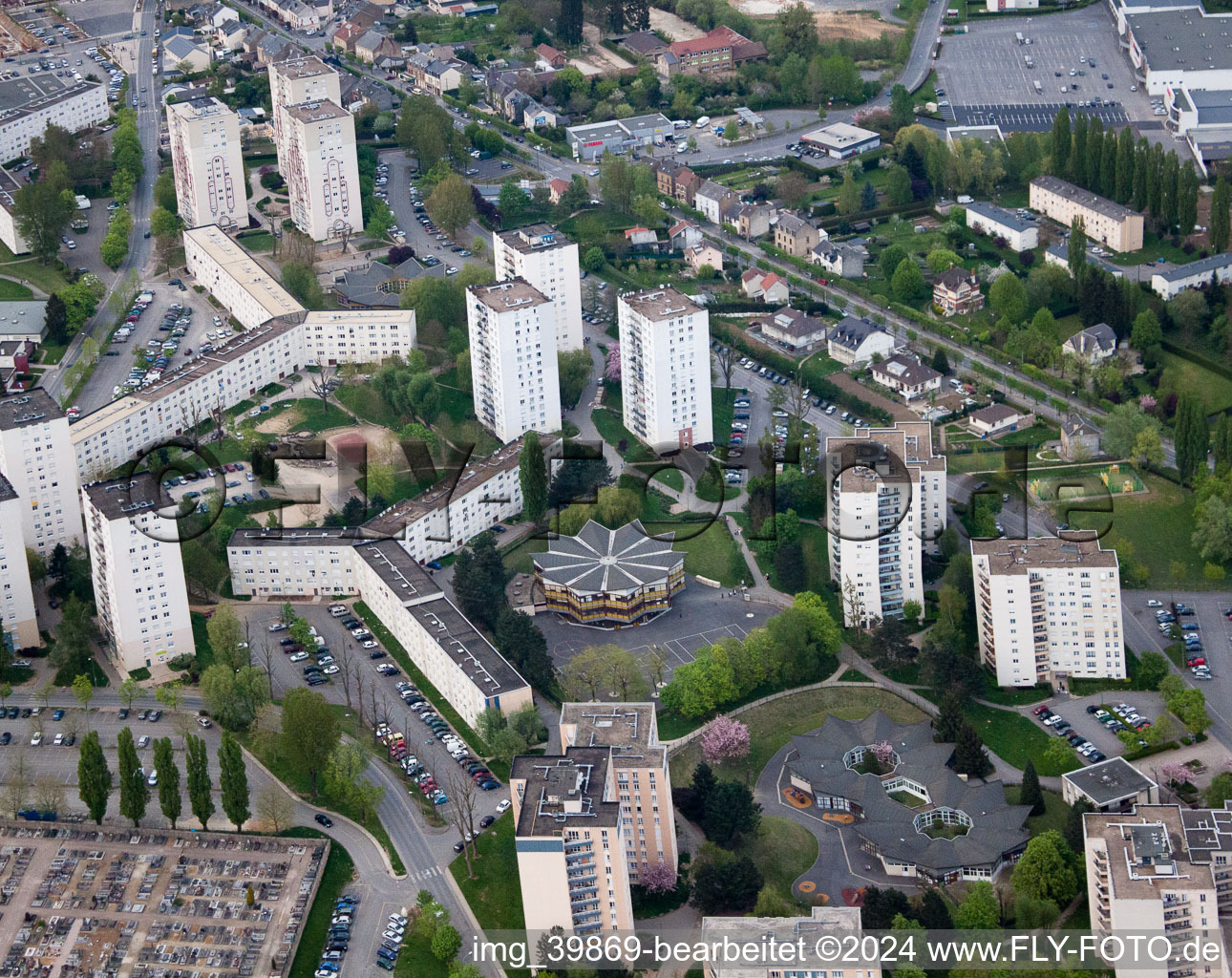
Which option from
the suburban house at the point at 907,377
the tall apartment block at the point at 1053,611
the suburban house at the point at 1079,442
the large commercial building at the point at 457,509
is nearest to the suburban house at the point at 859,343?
the suburban house at the point at 907,377

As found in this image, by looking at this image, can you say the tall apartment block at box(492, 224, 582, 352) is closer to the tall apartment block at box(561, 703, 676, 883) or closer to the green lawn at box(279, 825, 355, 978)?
the tall apartment block at box(561, 703, 676, 883)

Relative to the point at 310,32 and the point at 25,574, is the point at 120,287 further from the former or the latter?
the point at 310,32

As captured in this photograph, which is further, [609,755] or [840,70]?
[840,70]

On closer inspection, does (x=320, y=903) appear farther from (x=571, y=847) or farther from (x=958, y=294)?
(x=958, y=294)

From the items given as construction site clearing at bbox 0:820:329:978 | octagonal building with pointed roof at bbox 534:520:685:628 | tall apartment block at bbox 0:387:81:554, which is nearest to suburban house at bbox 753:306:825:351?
octagonal building with pointed roof at bbox 534:520:685:628

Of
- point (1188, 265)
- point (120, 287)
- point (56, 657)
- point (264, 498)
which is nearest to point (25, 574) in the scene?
point (56, 657)

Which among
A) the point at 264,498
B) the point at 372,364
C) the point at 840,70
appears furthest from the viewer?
the point at 840,70
